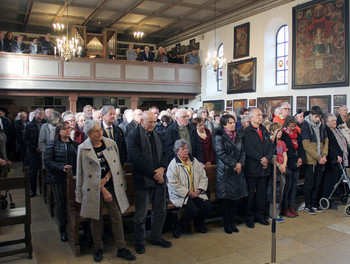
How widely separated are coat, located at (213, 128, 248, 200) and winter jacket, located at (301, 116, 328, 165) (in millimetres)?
1588

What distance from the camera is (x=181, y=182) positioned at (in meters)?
4.33

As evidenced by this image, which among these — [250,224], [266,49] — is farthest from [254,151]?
[266,49]

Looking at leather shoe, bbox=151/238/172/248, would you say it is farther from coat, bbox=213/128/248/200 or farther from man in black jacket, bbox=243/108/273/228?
man in black jacket, bbox=243/108/273/228

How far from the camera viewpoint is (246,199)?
4.93m

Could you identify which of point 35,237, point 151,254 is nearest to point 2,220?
point 35,237

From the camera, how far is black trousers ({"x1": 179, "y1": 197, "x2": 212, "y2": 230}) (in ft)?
14.2

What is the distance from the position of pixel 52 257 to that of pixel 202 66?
13385mm

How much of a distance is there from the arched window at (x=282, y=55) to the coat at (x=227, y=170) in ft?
28.0

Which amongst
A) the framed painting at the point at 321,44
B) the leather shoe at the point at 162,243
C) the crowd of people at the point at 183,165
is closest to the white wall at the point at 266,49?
the framed painting at the point at 321,44

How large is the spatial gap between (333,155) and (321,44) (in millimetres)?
5786

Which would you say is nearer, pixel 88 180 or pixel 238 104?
pixel 88 180

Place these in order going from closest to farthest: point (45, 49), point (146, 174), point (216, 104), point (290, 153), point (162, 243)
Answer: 1. point (146, 174)
2. point (162, 243)
3. point (290, 153)
4. point (45, 49)
5. point (216, 104)

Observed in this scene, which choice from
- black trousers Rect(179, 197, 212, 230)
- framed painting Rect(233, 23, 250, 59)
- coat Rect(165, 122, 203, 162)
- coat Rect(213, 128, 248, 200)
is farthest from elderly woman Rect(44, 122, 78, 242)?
framed painting Rect(233, 23, 250, 59)

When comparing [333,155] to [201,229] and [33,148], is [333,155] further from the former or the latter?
[33,148]
